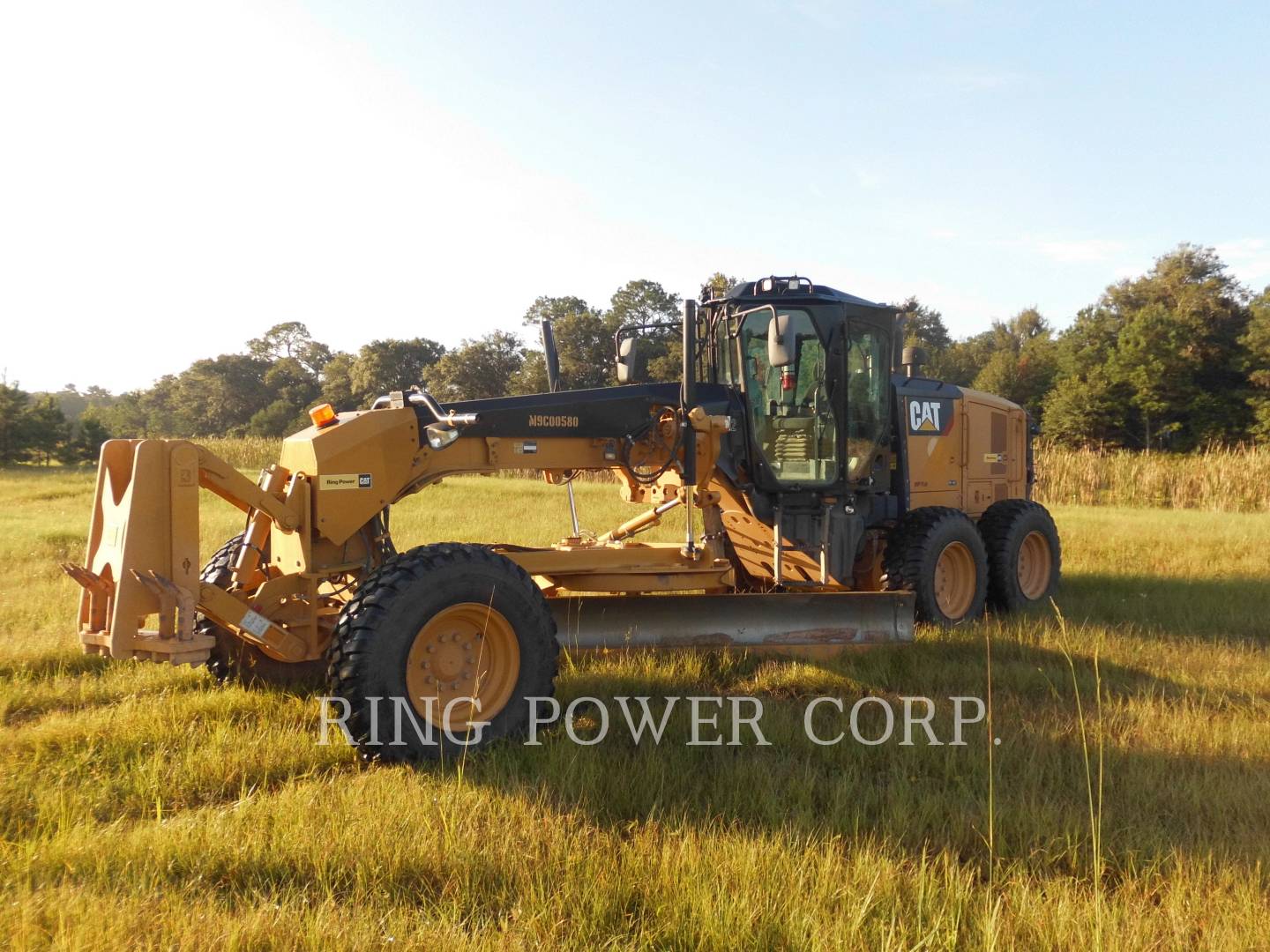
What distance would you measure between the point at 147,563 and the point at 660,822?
250 centimetres

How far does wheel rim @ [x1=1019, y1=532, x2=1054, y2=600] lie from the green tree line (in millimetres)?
Result: 13603

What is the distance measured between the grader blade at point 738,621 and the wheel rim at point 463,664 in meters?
0.92

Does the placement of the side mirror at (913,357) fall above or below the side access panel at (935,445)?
above

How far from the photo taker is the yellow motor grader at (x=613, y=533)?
4.13 meters

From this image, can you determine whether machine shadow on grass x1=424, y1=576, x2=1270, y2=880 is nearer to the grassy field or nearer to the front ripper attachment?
the grassy field

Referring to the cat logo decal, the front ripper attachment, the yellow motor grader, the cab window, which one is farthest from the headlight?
the cat logo decal

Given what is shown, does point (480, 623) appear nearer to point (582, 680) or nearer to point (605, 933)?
point (582, 680)

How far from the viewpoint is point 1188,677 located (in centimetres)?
575

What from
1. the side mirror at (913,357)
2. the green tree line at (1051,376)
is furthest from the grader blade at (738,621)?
the green tree line at (1051,376)

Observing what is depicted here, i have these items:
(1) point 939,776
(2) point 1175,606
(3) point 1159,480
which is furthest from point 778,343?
(3) point 1159,480

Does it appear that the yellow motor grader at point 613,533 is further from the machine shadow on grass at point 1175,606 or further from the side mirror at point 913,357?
the machine shadow on grass at point 1175,606

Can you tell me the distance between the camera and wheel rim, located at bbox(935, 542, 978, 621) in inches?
A: 301

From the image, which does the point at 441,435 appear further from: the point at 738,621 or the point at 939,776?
the point at 939,776

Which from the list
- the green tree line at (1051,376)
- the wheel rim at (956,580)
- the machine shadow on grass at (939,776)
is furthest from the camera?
the green tree line at (1051,376)
